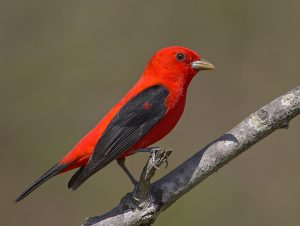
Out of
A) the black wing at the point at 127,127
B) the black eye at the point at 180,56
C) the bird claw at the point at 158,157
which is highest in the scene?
the black eye at the point at 180,56

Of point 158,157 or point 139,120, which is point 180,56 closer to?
point 139,120

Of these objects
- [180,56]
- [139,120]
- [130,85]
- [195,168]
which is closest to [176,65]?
[180,56]

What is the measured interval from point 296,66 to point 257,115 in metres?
4.23

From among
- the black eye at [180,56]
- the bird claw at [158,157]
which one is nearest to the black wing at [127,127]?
the black eye at [180,56]

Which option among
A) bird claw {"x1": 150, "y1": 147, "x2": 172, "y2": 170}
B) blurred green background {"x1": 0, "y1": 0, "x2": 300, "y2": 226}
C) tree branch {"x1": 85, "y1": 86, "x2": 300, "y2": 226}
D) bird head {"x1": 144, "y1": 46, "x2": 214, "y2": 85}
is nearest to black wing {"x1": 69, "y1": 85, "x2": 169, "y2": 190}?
bird head {"x1": 144, "y1": 46, "x2": 214, "y2": 85}

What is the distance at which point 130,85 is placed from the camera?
9.80 metres

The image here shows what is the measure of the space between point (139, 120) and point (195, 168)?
1.03 m

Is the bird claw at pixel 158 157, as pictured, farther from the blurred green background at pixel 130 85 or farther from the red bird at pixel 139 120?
the blurred green background at pixel 130 85

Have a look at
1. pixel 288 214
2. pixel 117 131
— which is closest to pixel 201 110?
pixel 288 214

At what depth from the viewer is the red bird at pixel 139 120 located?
6414 millimetres

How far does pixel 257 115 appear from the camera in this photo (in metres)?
5.73

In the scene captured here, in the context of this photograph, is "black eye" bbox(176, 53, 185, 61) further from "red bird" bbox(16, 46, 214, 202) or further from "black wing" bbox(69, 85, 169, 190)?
"black wing" bbox(69, 85, 169, 190)

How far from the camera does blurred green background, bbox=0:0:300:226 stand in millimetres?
9086

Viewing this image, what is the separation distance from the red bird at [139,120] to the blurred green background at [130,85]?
212cm
